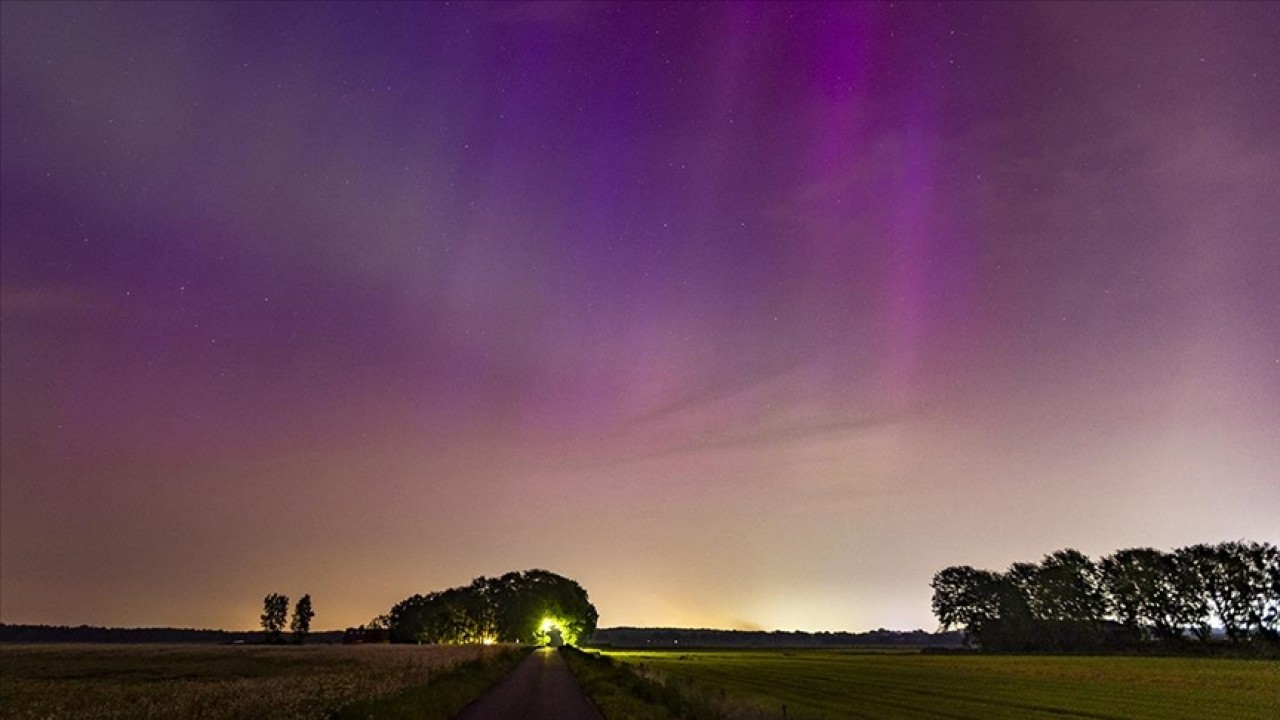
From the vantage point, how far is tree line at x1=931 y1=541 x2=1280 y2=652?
4663 inches

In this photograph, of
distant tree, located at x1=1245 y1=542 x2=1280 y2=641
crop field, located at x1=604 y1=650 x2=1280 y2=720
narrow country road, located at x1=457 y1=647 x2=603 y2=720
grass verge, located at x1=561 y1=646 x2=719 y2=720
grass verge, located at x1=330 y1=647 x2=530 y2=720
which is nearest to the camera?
grass verge, located at x1=330 y1=647 x2=530 y2=720

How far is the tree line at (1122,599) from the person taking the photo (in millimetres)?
118438

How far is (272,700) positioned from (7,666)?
61410 mm

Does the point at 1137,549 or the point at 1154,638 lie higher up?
the point at 1137,549

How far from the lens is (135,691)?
41.6 meters

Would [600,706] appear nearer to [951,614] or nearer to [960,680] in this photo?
[960,680]

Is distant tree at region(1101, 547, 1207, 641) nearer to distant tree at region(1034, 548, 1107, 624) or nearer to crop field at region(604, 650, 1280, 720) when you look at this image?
distant tree at region(1034, 548, 1107, 624)

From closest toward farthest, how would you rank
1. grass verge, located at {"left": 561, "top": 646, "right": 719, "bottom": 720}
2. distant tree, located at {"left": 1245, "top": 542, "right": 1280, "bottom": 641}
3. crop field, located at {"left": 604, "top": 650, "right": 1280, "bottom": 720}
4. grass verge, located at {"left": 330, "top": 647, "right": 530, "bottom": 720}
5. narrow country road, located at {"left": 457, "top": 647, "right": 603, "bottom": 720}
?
1. grass verge, located at {"left": 330, "top": 647, "right": 530, "bottom": 720}
2. grass verge, located at {"left": 561, "top": 646, "right": 719, "bottom": 720}
3. narrow country road, located at {"left": 457, "top": 647, "right": 603, "bottom": 720}
4. crop field, located at {"left": 604, "top": 650, "right": 1280, "bottom": 720}
5. distant tree, located at {"left": 1245, "top": 542, "right": 1280, "bottom": 641}

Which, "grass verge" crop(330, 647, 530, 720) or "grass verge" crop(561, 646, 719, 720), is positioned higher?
"grass verge" crop(330, 647, 530, 720)

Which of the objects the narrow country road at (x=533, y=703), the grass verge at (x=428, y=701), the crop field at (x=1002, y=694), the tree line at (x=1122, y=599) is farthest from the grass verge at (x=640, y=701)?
the tree line at (x=1122, y=599)

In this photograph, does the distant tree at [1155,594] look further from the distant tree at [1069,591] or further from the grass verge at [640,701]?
the grass verge at [640,701]

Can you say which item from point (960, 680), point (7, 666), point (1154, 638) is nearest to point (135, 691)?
point (7, 666)

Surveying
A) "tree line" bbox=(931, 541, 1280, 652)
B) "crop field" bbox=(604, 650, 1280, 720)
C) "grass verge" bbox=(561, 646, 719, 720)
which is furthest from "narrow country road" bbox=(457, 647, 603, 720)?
"tree line" bbox=(931, 541, 1280, 652)

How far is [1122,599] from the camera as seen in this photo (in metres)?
132
